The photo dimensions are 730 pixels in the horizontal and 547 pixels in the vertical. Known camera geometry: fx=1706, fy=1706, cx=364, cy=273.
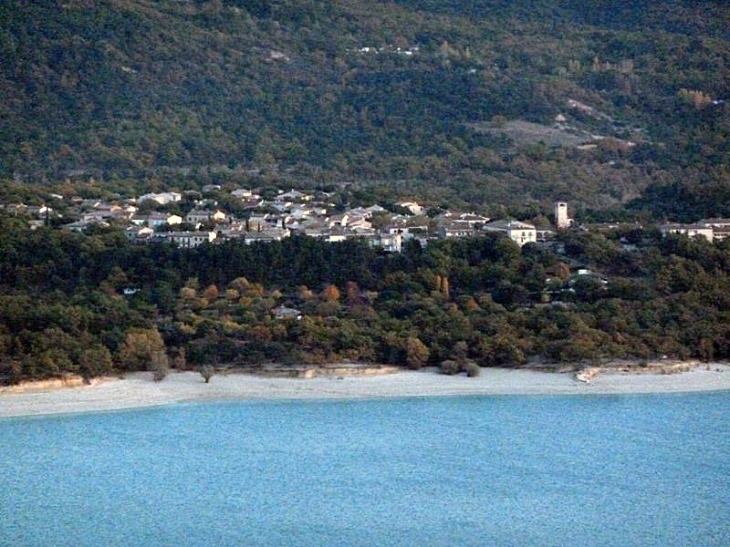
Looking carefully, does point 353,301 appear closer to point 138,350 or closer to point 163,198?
point 138,350

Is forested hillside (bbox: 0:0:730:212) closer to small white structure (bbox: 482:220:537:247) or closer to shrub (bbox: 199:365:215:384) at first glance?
small white structure (bbox: 482:220:537:247)

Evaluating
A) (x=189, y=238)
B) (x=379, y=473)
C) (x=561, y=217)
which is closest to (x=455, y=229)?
(x=561, y=217)

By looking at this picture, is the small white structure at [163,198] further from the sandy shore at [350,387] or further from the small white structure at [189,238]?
the sandy shore at [350,387]

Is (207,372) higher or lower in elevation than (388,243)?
lower

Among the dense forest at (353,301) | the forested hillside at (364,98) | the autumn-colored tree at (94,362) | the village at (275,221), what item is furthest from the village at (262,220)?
the autumn-colored tree at (94,362)

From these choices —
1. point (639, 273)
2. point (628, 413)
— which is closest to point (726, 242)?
point (639, 273)

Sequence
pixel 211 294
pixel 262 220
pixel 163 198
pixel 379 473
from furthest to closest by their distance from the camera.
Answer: pixel 163 198
pixel 262 220
pixel 211 294
pixel 379 473
